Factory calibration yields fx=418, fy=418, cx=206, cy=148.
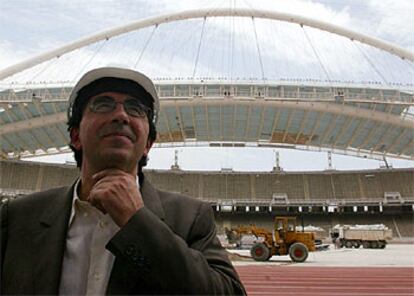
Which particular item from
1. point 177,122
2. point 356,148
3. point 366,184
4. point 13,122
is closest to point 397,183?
point 366,184

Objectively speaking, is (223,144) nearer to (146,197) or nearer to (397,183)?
(397,183)

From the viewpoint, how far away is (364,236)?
3578 centimetres

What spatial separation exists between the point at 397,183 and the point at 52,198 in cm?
5792

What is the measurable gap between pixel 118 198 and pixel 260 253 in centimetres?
1897

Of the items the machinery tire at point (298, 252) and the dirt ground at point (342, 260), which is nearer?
the dirt ground at point (342, 260)

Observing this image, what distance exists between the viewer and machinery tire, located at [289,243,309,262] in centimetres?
1834

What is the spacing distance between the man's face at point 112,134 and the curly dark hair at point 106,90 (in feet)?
0.07

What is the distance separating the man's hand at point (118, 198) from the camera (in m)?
1.30

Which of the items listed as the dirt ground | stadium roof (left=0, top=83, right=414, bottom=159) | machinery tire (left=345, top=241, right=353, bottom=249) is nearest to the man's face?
the dirt ground

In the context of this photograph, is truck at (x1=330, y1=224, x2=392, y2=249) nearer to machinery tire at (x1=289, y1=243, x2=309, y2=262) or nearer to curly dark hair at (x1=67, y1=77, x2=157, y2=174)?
machinery tire at (x1=289, y1=243, x2=309, y2=262)

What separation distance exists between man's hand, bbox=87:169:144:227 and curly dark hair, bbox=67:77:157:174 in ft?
0.84

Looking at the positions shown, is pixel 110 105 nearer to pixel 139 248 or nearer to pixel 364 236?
pixel 139 248

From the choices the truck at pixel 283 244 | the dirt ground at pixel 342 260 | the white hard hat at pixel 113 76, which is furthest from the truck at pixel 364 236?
the white hard hat at pixel 113 76

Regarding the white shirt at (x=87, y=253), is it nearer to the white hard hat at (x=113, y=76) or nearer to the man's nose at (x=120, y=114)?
the man's nose at (x=120, y=114)
